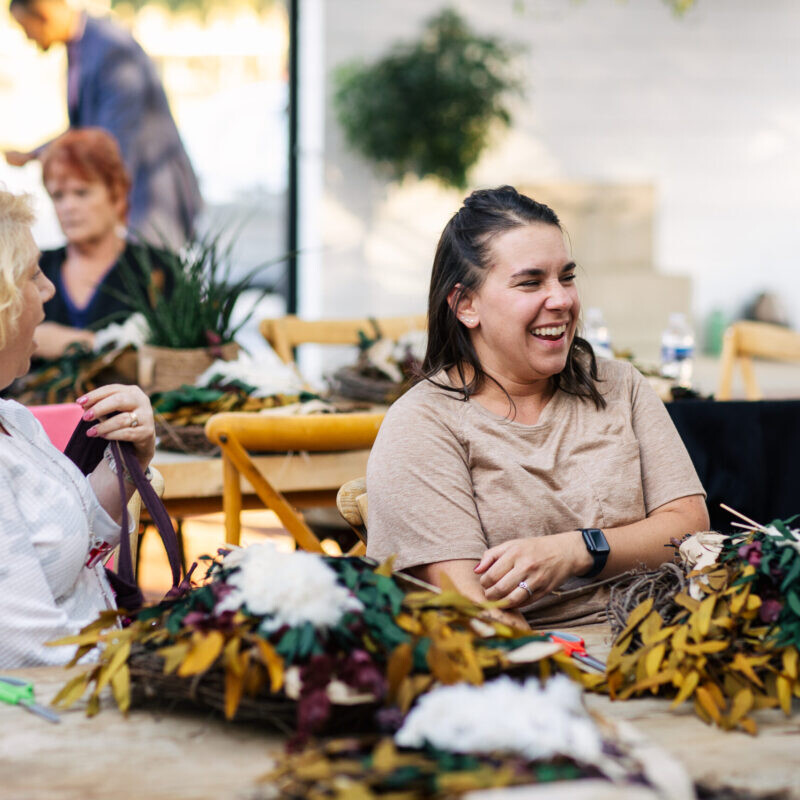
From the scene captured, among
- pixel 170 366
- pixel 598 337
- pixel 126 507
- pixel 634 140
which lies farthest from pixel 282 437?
pixel 634 140

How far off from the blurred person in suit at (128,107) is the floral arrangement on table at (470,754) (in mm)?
4659

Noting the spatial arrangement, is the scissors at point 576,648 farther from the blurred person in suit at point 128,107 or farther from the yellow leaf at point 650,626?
the blurred person in suit at point 128,107

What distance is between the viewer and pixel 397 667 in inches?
35.2

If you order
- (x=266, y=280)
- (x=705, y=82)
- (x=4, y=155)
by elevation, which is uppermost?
(x=705, y=82)

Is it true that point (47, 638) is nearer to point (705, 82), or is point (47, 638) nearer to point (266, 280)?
point (266, 280)

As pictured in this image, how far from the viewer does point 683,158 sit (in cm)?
729

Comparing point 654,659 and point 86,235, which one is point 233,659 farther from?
point 86,235

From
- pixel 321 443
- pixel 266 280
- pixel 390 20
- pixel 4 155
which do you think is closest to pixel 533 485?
pixel 321 443

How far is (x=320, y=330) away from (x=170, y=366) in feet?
4.29

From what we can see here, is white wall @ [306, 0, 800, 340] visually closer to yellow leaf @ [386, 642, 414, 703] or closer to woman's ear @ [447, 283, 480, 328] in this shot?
woman's ear @ [447, 283, 480, 328]

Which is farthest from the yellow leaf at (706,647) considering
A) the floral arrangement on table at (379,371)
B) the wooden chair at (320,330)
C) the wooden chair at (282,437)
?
the wooden chair at (320,330)

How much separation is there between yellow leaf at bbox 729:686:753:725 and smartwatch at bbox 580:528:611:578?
522 mm

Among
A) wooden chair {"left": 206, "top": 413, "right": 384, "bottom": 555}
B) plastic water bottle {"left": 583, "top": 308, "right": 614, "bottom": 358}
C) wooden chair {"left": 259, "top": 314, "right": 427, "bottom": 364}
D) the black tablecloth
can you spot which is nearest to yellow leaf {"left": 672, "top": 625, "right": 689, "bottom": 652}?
wooden chair {"left": 206, "top": 413, "right": 384, "bottom": 555}

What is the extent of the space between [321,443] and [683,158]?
5.90m
